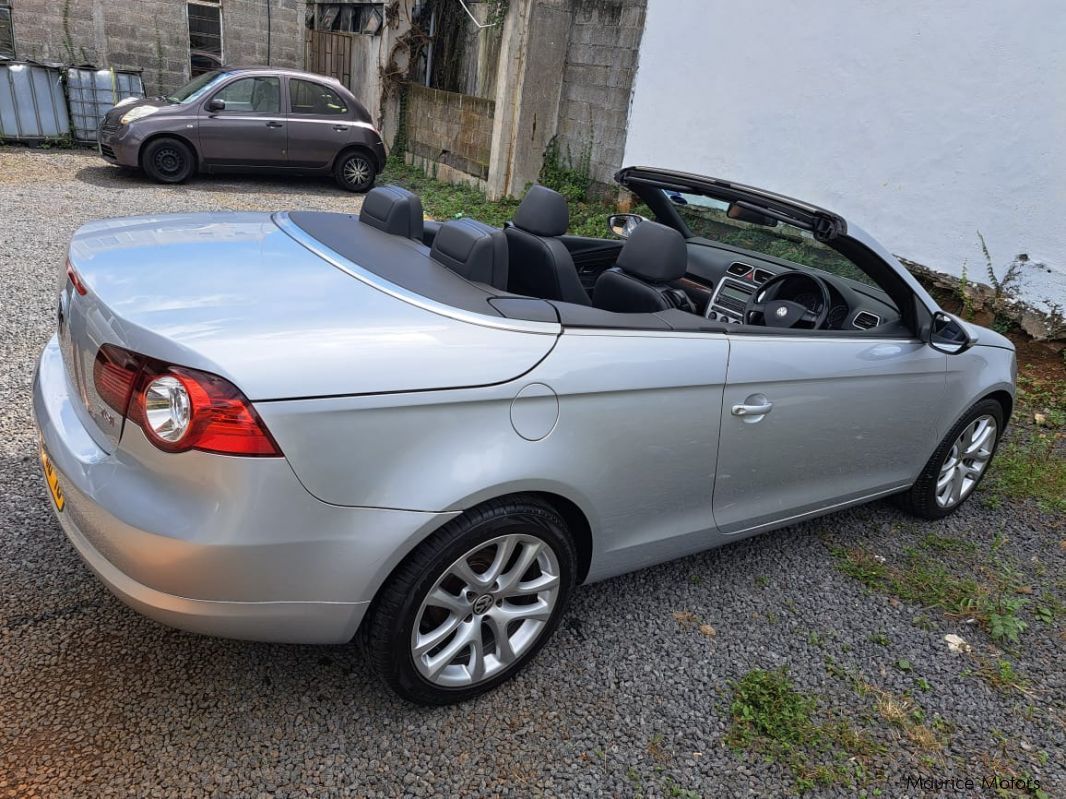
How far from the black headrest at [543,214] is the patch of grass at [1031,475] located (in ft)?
9.29

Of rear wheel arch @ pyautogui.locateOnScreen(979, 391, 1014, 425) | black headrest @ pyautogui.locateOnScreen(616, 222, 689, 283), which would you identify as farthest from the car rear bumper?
rear wheel arch @ pyautogui.locateOnScreen(979, 391, 1014, 425)

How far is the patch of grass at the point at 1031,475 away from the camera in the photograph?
4.31 m

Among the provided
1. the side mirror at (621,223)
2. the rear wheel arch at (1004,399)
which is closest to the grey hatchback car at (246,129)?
the side mirror at (621,223)

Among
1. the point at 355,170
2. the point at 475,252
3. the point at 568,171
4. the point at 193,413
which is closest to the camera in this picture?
the point at 193,413

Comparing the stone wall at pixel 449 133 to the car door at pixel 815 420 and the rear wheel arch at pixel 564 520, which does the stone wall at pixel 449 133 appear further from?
the rear wheel arch at pixel 564 520

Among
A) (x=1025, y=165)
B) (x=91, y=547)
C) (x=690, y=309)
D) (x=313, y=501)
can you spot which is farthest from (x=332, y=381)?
(x=1025, y=165)

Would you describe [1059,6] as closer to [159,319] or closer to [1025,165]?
[1025,165]

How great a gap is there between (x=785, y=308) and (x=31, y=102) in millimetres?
12149

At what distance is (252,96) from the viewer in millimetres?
10320

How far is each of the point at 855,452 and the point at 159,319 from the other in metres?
2.54

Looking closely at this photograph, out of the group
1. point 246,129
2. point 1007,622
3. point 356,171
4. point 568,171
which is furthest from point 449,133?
point 1007,622

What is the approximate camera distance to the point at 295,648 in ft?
8.32

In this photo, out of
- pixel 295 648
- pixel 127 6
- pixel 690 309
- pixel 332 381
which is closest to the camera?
pixel 332 381

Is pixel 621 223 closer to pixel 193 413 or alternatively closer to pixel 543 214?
pixel 543 214
